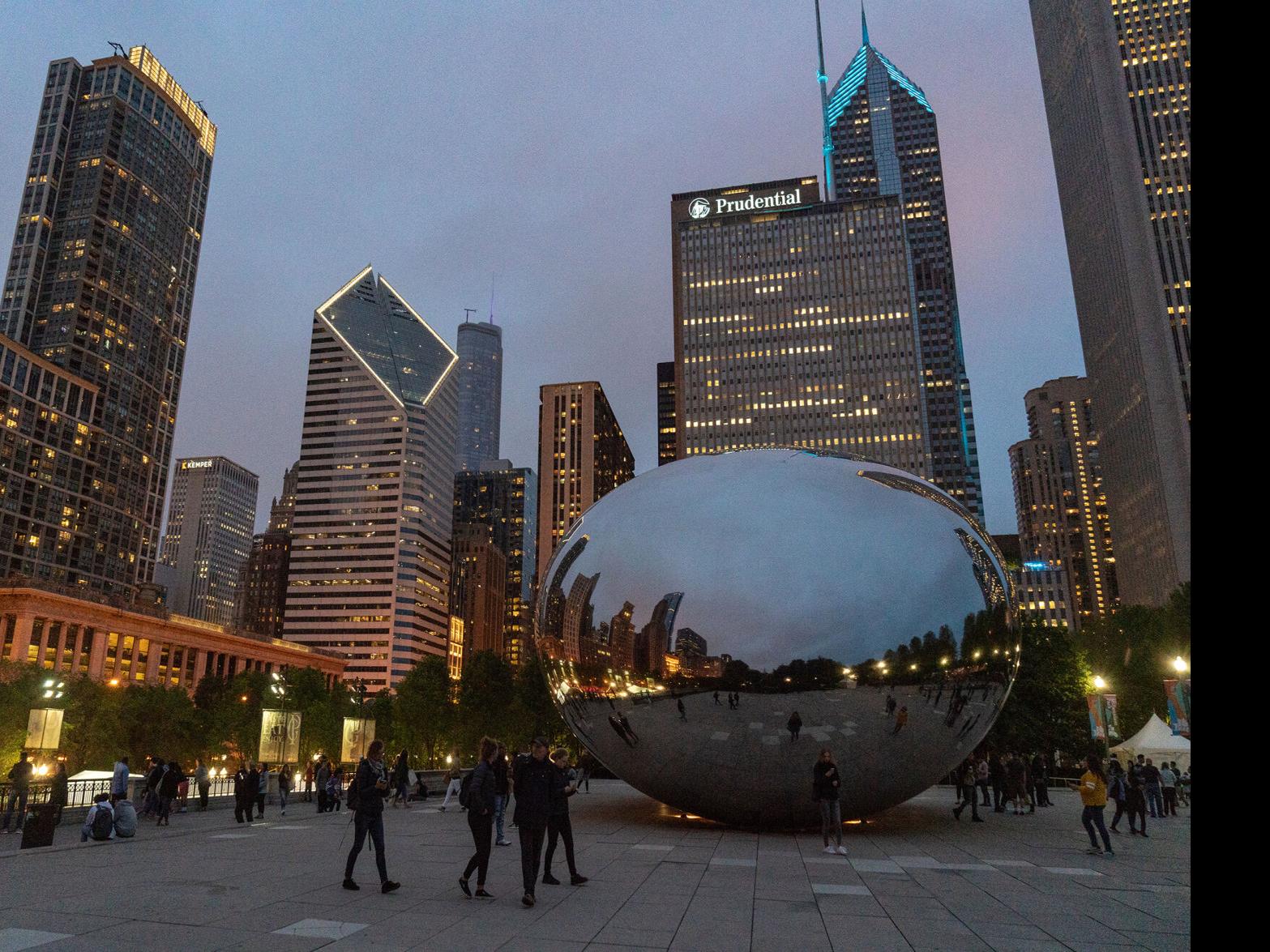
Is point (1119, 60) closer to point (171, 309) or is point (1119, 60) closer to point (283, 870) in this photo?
point (283, 870)

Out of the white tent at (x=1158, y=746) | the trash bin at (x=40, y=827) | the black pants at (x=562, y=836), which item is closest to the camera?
the black pants at (x=562, y=836)

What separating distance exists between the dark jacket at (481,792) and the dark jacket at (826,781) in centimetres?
545

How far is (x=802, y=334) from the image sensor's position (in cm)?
14862

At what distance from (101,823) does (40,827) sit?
127 cm

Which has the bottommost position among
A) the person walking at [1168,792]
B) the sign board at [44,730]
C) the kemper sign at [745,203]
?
the person walking at [1168,792]

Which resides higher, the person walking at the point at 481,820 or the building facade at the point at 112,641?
the building facade at the point at 112,641

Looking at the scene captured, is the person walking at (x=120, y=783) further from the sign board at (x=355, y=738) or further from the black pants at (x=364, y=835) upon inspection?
the sign board at (x=355, y=738)

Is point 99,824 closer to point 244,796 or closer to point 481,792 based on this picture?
point 244,796

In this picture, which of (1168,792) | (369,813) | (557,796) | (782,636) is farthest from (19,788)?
(1168,792)

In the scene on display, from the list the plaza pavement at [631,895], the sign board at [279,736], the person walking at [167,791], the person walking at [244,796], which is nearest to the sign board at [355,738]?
the sign board at [279,736]

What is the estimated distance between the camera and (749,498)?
13.4 meters

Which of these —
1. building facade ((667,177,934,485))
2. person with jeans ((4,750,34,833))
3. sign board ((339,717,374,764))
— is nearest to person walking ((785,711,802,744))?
person with jeans ((4,750,34,833))

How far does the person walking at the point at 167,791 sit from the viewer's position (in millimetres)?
18234
